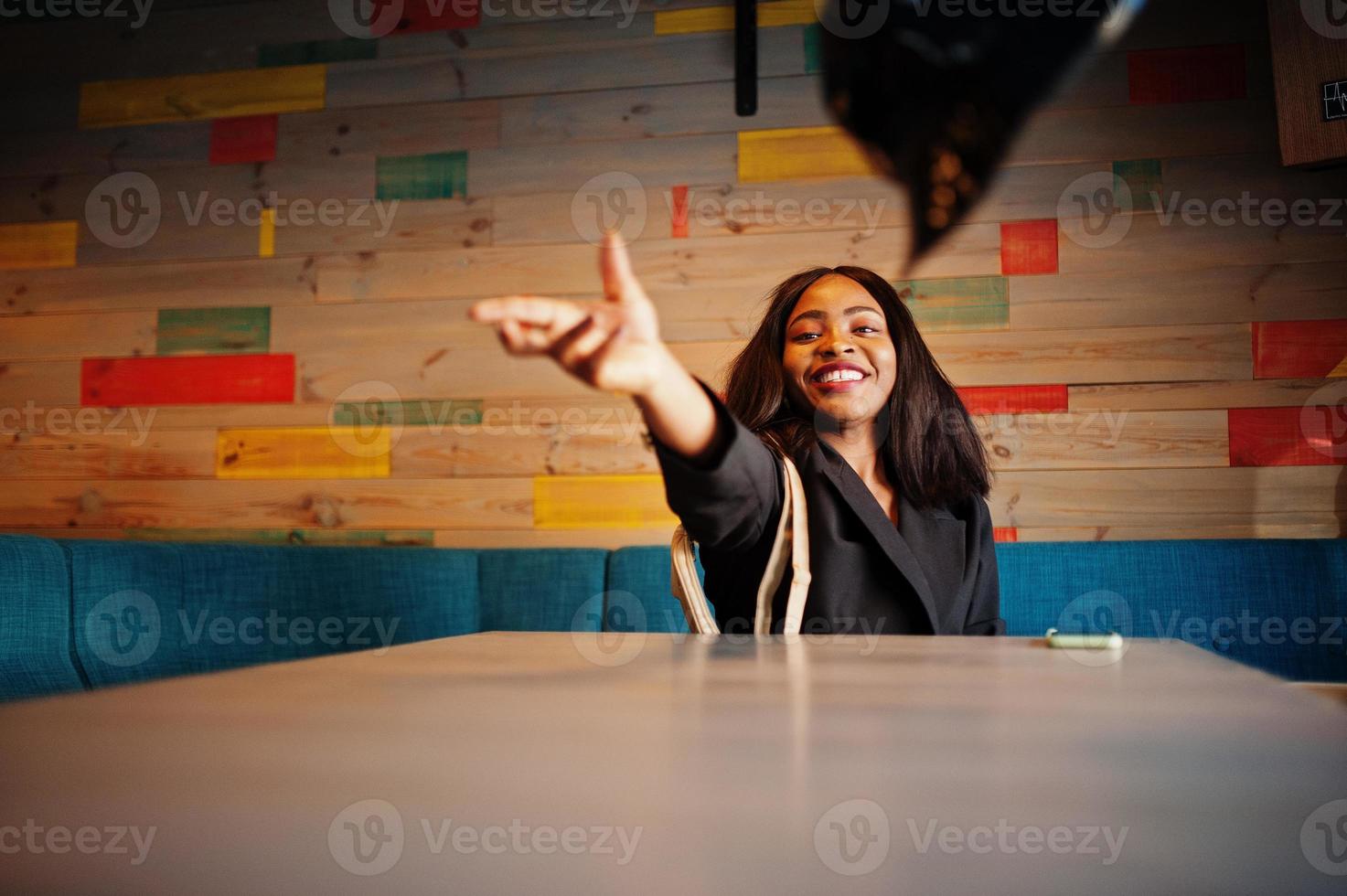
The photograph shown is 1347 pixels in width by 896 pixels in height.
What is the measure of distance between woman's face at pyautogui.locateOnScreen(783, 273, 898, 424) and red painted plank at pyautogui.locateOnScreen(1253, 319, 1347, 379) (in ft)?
3.53

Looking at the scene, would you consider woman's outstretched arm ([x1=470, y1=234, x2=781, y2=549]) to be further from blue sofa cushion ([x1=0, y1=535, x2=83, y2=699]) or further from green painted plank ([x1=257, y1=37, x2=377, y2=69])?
green painted plank ([x1=257, y1=37, x2=377, y2=69])

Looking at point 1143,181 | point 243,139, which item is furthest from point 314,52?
point 1143,181

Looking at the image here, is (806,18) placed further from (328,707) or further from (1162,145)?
(328,707)

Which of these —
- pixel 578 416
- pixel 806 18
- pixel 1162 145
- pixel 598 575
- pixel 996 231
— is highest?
pixel 806 18

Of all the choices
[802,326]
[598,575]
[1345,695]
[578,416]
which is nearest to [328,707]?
[1345,695]

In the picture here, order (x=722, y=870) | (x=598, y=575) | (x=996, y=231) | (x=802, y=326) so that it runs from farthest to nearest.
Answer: (x=996, y=231)
(x=598, y=575)
(x=802, y=326)
(x=722, y=870)

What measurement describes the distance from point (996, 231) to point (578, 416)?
1004 millimetres

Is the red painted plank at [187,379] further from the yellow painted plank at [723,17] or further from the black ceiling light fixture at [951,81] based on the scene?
the black ceiling light fixture at [951,81]

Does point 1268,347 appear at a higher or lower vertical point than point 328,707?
higher

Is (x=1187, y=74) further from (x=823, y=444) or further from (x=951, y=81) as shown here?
(x=823, y=444)

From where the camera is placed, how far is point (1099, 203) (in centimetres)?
212

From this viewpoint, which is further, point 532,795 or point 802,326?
point 802,326

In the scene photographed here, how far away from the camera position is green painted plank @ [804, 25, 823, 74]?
7.34ft

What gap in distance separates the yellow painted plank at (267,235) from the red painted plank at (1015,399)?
1683mm
